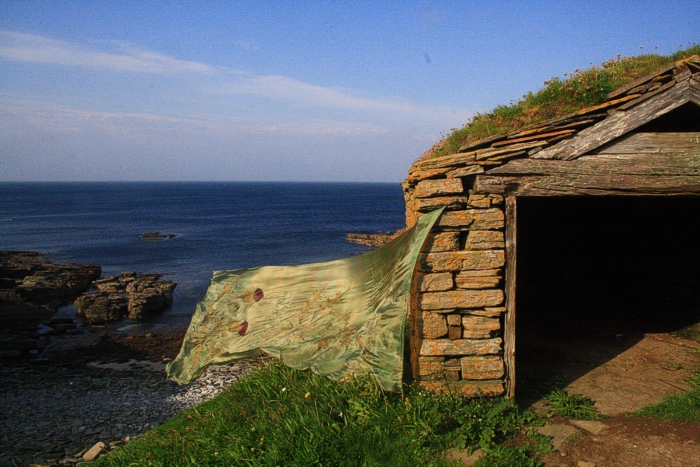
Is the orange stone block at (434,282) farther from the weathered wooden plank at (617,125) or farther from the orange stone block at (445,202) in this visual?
the weathered wooden plank at (617,125)

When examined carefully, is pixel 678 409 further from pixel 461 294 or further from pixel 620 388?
pixel 461 294

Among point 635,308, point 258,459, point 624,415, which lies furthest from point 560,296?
point 258,459

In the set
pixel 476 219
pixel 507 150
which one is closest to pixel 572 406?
pixel 476 219

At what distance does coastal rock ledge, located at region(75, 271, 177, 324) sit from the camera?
21484 millimetres

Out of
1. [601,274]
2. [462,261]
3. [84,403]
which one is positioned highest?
[462,261]

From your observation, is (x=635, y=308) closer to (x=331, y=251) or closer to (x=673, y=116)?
(x=673, y=116)

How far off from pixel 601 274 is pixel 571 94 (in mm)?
5219

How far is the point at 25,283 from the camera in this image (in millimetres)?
25016

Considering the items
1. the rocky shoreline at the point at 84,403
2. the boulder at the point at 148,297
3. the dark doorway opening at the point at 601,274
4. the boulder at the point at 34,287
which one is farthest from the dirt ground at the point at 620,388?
the boulder at the point at 34,287

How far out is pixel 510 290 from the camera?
19.9 ft

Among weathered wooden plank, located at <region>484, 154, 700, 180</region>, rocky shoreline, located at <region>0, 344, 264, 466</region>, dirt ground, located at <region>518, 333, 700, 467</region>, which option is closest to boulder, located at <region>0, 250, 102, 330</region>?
rocky shoreline, located at <region>0, 344, 264, 466</region>

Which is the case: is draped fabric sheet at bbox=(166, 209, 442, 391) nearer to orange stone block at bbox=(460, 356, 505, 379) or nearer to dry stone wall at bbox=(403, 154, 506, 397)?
dry stone wall at bbox=(403, 154, 506, 397)

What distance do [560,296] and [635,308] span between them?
142cm

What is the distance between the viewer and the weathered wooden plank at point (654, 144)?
595 cm
